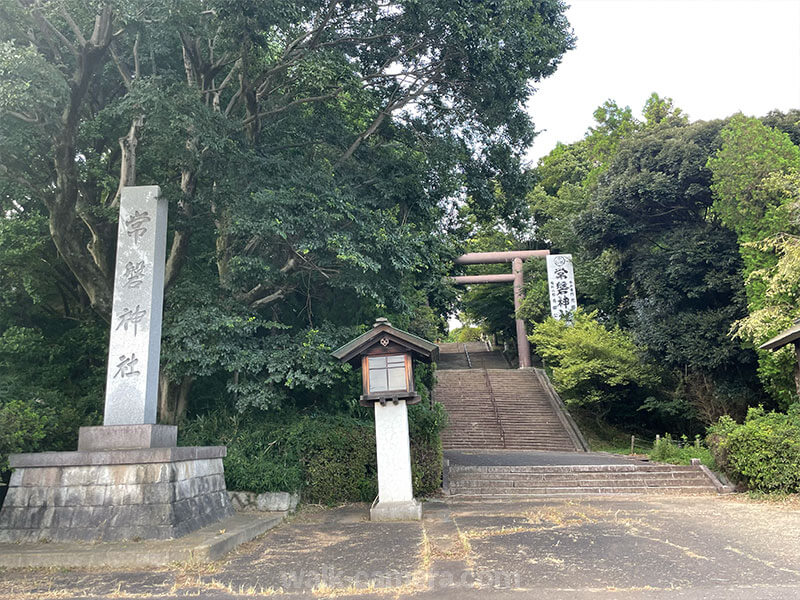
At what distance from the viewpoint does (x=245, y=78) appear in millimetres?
9148

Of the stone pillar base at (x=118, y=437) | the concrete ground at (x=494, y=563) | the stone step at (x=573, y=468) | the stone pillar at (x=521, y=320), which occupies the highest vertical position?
the stone pillar at (x=521, y=320)

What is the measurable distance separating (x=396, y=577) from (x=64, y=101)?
8.80m

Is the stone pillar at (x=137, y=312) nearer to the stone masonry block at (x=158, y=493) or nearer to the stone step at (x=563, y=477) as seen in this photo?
the stone masonry block at (x=158, y=493)

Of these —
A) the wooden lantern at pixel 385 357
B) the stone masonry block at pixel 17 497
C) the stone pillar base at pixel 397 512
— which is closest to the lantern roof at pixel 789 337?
the wooden lantern at pixel 385 357

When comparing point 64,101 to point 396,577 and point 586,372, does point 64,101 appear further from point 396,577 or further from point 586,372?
point 586,372

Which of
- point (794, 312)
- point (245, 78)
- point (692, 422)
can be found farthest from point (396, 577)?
point (692, 422)

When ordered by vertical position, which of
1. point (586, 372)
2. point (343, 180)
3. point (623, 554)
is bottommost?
point (623, 554)

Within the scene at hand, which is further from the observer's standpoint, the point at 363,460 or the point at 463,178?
the point at 463,178

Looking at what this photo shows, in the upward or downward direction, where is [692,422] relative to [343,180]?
downward

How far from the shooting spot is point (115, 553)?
5457mm

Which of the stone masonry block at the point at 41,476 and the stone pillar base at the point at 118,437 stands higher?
the stone pillar base at the point at 118,437

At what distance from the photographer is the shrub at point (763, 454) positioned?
8.98 m

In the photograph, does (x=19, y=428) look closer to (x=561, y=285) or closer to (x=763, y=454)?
(x=763, y=454)

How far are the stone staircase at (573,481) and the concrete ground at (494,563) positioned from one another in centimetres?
A: 246
